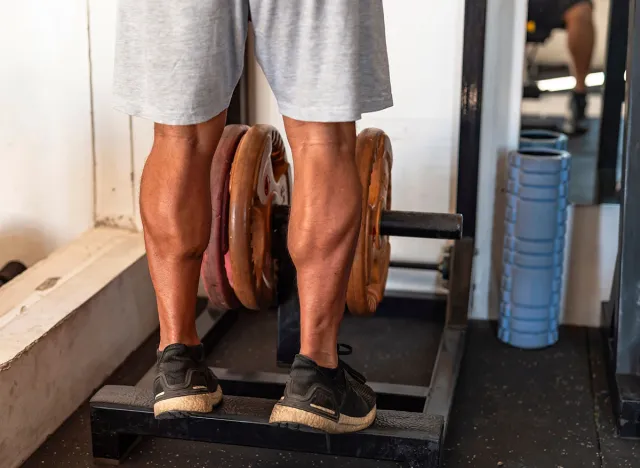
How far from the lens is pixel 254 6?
122 cm

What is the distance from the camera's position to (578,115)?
2.28 metres

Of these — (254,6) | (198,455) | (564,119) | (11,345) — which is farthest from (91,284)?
(564,119)

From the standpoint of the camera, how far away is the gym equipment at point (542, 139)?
2275mm

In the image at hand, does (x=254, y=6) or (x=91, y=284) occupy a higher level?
(x=254, y=6)

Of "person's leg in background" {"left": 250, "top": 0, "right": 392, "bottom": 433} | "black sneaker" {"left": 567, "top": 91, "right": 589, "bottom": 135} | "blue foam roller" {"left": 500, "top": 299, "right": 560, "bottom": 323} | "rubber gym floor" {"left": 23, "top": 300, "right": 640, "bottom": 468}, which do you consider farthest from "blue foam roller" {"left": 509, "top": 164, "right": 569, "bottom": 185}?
"person's leg in background" {"left": 250, "top": 0, "right": 392, "bottom": 433}

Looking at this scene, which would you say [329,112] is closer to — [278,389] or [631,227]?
[278,389]

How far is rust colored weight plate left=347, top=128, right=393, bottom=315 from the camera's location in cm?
158

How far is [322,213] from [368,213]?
326mm

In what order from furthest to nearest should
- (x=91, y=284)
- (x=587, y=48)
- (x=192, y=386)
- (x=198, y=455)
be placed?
(x=587, y=48)
(x=91, y=284)
(x=198, y=455)
(x=192, y=386)

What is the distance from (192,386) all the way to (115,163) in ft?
3.59

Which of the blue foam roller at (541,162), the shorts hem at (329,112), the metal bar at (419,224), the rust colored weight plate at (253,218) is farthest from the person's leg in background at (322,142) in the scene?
the blue foam roller at (541,162)

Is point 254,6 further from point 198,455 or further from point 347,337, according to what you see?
point 347,337

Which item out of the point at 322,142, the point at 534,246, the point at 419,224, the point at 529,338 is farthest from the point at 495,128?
the point at 322,142

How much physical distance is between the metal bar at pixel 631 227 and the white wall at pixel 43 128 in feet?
4.55
